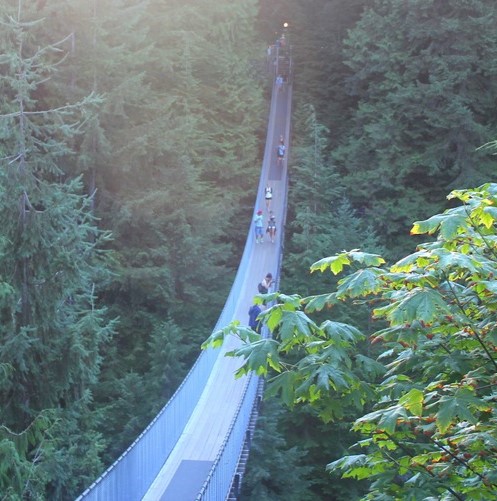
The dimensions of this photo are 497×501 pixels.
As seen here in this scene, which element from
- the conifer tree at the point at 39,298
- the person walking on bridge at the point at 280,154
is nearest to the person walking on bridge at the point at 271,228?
the person walking on bridge at the point at 280,154

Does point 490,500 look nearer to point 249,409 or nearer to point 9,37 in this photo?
point 249,409

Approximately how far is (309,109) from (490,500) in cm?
→ 2079

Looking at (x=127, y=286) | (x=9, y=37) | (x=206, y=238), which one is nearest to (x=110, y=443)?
(x=127, y=286)

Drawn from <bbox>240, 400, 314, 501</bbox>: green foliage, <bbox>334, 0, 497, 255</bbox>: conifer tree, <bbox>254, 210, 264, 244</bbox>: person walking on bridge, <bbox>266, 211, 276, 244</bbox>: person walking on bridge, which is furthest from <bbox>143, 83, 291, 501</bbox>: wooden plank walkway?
<bbox>334, 0, 497, 255</bbox>: conifer tree

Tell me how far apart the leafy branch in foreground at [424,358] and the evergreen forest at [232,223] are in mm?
13

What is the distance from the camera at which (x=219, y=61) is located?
21.4 meters

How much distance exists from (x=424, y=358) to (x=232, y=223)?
17.5 meters

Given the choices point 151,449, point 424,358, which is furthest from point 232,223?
point 424,358

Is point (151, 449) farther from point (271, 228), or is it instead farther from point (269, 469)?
point (271, 228)

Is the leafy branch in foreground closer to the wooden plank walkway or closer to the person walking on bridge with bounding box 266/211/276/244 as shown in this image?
the wooden plank walkway

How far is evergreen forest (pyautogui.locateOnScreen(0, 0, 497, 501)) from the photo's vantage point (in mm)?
3162

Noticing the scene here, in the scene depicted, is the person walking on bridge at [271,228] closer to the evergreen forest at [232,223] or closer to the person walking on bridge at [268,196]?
the evergreen forest at [232,223]

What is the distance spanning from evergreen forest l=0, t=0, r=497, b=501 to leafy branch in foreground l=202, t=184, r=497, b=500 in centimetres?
1

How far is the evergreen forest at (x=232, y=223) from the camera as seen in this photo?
3.16 meters
